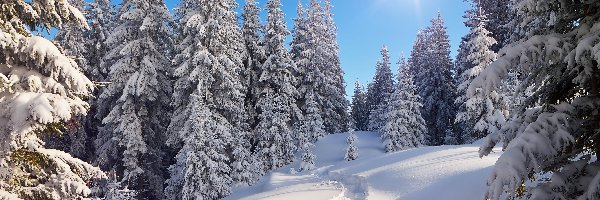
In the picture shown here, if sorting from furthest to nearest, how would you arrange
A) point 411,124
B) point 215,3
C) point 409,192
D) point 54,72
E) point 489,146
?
point 411,124, point 215,3, point 409,192, point 54,72, point 489,146

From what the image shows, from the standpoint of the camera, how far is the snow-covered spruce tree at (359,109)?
62.6 m

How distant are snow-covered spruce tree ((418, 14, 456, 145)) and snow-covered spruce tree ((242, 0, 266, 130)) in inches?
727

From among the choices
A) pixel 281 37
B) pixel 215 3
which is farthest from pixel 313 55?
pixel 215 3

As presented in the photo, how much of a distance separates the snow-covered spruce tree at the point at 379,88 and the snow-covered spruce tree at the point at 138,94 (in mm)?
28867

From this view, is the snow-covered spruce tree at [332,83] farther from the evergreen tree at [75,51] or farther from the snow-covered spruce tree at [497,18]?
the evergreen tree at [75,51]

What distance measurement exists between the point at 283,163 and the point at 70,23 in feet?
80.8

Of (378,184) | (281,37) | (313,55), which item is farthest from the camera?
(313,55)

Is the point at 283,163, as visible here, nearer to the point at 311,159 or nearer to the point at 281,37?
the point at 311,159

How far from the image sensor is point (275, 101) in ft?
107

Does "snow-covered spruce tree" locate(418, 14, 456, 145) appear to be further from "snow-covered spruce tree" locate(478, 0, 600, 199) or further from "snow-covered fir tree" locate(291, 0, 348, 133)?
"snow-covered spruce tree" locate(478, 0, 600, 199)

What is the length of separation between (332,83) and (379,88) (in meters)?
11.5

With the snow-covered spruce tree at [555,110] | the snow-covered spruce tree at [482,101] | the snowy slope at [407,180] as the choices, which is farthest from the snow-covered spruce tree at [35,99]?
the snow-covered spruce tree at [482,101]

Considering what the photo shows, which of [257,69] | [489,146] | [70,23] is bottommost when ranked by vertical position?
[489,146]

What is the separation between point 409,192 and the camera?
49.5ft
